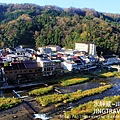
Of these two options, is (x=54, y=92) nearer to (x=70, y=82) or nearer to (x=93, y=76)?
(x=70, y=82)

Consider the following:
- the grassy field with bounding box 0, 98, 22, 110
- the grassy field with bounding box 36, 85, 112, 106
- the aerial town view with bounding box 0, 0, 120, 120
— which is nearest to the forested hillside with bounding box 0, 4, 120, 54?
the aerial town view with bounding box 0, 0, 120, 120

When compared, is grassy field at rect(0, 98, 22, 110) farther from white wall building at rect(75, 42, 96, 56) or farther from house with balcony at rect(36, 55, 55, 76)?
white wall building at rect(75, 42, 96, 56)

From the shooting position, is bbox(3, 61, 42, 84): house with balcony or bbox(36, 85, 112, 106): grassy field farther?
bbox(3, 61, 42, 84): house with balcony

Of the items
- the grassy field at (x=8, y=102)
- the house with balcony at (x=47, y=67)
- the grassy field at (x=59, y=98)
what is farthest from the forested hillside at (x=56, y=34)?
the grassy field at (x=8, y=102)

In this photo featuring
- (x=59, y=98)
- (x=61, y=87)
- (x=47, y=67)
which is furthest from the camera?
(x=47, y=67)

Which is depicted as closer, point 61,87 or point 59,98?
point 59,98

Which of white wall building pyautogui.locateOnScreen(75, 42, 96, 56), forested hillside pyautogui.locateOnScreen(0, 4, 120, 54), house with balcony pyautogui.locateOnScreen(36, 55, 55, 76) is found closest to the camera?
house with balcony pyautogui.locateOnScreen(36, 55, 55, 76)

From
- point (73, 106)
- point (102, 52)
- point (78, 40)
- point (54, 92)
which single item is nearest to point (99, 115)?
point (73, 106)

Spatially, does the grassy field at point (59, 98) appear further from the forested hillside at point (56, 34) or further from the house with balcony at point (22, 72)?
the forested hillside at point (56, 34)

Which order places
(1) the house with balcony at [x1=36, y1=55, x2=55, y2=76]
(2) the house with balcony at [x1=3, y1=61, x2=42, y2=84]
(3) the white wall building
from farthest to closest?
(3) the white wall building, (1) the house with balcony at [x1=36, y1=55, x2=55, y2=76], (2) the house with balcony at [x1=3, y1=61, x2=42, y2=84]

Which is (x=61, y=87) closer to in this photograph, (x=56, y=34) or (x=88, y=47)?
(x=88, y=47)

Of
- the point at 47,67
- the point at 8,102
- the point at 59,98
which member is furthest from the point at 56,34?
the point at 8,102
